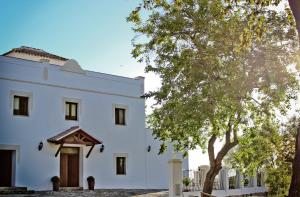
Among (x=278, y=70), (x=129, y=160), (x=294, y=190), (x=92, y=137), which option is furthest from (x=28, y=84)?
(x=294, y=190)

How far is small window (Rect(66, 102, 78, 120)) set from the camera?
25.6m

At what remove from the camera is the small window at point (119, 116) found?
28164 mm

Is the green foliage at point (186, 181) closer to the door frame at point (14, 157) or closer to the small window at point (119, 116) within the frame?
the small window at point (119, 116)

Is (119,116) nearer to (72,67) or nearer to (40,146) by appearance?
(72,67)

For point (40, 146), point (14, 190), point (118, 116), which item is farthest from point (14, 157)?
point (118, 116)

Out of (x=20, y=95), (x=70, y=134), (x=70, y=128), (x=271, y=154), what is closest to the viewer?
(x=271, y=154)

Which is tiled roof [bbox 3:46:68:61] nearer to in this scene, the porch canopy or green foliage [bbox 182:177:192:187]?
the porch canopy

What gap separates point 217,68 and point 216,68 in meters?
0.03

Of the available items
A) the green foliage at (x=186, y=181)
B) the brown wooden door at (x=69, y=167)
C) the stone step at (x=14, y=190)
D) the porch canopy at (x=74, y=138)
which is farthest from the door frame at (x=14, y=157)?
the green foliage at (x=186, y=181)

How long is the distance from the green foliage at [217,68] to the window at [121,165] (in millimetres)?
10479

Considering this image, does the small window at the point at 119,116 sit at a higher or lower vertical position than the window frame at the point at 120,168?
higher

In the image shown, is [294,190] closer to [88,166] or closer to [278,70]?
[278,70]

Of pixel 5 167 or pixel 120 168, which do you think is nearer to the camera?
pixel 5 167

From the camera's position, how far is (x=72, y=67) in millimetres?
25984
